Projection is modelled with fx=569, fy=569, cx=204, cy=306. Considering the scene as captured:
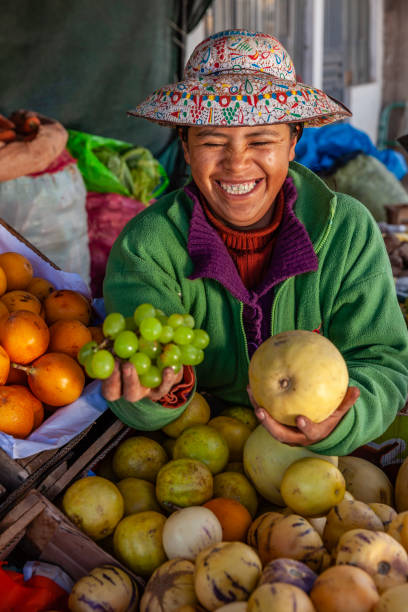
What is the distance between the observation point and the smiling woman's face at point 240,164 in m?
1.57

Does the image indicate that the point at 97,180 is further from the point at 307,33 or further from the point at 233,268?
the point at 307,33

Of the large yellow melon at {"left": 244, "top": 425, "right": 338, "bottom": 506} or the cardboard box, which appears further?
the large yellow melon at {"left": 244, "top": 425, "right": 338, "bottom": 506}

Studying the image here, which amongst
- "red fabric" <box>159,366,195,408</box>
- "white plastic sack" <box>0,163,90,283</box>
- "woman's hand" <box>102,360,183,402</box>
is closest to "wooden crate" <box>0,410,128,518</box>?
"red fabric" <box>159,366,195,408</box>

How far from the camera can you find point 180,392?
1471mm

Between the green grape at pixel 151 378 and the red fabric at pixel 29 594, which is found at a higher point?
the green grape at pixel 151 378

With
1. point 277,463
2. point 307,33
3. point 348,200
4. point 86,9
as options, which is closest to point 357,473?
point 277,463

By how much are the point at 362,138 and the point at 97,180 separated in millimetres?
3078

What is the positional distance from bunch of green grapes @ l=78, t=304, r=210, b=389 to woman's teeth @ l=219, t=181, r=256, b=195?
525mm

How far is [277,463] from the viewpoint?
4.52 ft

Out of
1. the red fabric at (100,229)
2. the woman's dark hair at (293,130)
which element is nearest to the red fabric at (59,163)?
the red fabric at (100,229)

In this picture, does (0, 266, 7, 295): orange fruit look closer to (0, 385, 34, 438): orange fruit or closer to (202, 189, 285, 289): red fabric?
(0, 385, 34, 438): orange fruit

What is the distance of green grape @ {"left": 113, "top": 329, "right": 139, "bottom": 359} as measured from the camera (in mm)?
1160

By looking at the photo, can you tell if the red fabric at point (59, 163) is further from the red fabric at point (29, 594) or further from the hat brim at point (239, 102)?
the red fabric at point (29, 594)

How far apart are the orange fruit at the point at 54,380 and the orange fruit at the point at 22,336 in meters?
0.04
